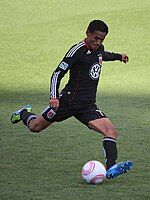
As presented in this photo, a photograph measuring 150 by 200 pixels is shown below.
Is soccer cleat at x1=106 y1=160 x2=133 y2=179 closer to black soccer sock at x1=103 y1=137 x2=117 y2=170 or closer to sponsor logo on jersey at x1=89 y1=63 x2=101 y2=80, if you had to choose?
black soccer sock at x1=103 y1=137 x2=117 y2=170

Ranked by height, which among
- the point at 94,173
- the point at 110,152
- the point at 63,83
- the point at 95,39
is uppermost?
the point at 95,39

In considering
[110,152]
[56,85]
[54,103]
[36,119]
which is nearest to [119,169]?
[110,152]

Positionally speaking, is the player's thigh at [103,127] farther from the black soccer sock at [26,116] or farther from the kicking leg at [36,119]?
the black soccer sock at [26,116]

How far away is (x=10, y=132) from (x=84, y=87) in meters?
2.72

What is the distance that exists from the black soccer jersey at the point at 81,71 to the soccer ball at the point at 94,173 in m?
0.83

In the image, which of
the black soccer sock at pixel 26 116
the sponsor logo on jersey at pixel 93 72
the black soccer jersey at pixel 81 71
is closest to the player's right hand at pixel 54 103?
the black soccer jersey at pixel 81 71

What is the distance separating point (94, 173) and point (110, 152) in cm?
39

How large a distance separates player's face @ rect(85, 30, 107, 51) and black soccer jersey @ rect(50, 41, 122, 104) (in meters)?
0.07

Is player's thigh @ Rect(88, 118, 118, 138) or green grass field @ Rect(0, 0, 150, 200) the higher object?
player's thigh @ Rect(88, 118, 118, 138)

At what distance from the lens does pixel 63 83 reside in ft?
53.0

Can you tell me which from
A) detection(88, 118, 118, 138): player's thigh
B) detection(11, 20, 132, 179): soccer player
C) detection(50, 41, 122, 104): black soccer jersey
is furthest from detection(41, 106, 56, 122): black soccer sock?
detection(88, 118, 118, 138): player's thigh

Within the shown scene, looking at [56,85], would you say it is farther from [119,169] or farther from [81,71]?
[119,169]

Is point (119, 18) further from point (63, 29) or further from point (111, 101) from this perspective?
point (111, 101)

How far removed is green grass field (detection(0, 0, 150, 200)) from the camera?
26.5ft
